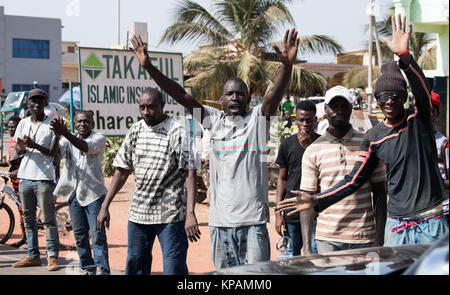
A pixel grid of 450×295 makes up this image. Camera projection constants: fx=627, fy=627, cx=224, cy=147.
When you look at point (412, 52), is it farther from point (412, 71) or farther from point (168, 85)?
point (412, 71)

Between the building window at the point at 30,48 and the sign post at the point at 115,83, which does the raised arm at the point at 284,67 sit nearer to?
the sign post at the point at 115,83

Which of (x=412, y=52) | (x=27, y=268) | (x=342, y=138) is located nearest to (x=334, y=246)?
(x=342, y=138)

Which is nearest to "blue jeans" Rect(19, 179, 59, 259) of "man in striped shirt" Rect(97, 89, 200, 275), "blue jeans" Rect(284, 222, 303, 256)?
"man in striped shirt" Rect(97, 89, 200, 275)

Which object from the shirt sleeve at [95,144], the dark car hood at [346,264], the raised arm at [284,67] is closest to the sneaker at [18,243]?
the shirt sleeve at [95,144]

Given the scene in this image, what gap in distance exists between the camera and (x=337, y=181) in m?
4.32

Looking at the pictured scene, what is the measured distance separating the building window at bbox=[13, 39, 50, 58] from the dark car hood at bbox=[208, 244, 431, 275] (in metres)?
46.1

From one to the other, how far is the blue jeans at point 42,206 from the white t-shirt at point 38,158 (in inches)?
3.2

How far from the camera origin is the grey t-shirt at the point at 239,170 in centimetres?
438

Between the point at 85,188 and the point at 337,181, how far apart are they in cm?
300

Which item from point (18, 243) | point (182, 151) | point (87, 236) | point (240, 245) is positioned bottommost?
point (18, 243)

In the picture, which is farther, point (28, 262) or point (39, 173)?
point (28, 262)
